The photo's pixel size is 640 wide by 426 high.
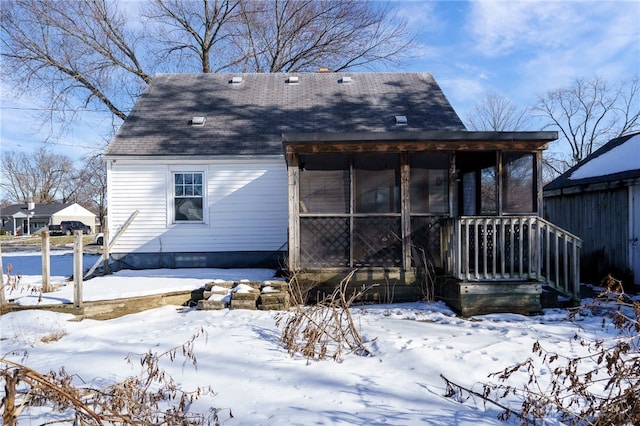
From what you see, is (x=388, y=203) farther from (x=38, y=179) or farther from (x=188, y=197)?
(x=38, y=179)

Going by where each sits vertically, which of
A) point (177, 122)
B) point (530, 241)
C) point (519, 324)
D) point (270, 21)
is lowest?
point (519, 324)

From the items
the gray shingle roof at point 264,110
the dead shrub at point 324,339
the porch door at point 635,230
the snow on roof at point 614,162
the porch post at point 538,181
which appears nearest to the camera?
the dead shrub at point 324,339

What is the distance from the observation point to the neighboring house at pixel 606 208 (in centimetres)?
779

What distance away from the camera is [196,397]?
3.11 m

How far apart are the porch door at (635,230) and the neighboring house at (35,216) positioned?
63840 millimetres

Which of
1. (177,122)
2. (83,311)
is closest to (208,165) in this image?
(177,122)

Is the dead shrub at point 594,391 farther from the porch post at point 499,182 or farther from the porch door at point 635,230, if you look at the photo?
the porch door at point 635,230

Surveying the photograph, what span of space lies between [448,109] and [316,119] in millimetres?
4130

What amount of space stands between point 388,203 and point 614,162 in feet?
21.4

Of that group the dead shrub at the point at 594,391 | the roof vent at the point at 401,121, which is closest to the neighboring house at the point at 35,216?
the roof vent at the point at 401,121

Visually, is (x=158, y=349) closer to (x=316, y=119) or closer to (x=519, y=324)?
(x=519, y=324)

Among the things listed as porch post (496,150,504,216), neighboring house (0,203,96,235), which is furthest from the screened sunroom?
neighboring house (0,203,96,235)

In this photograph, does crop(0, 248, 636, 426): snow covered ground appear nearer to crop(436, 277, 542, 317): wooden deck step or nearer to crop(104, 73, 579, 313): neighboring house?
crop(436, 277, 542, 317): wooden deck step

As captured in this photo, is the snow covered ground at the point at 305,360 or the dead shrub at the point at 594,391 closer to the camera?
the dead shrub at the point at 594,391
